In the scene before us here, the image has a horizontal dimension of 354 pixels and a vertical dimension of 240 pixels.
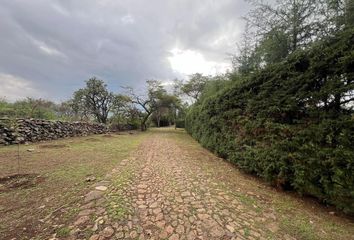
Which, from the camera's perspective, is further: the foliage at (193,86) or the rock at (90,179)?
the foliage at (193,86)

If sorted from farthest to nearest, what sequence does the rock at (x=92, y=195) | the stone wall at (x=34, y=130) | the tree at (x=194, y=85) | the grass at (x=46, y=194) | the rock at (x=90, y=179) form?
the tree at (x=194, y=85) < the stone wall at (x=34, y=130) < the rock at (x=90, y=179) < the rock at (x=92, y=195) < the grass at (x=46, y=194)

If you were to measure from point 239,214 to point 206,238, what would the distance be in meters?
0.89

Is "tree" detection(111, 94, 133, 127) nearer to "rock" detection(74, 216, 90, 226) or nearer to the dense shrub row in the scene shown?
the dense shrub row

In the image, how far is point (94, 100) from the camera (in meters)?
26.6

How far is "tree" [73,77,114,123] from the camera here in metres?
26.1

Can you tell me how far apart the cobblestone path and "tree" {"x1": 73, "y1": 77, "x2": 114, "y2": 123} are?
78.2 feet

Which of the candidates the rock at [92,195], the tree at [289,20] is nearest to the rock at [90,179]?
the rock at [92,195]

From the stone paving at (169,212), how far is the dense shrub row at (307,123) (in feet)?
3.24

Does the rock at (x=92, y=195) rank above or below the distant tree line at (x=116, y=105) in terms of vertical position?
below

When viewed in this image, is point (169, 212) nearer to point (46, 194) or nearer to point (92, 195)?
point (92, 195)

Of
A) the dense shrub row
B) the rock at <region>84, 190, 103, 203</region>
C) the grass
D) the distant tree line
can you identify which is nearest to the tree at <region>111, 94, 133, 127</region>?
the distant tree line

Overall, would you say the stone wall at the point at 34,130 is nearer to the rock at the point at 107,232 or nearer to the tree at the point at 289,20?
the rock at the point at 107,232

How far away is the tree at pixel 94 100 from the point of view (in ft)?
85.8

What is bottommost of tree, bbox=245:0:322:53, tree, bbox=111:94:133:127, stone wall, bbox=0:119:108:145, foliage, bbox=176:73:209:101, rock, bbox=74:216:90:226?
rock, bbox=74:216:90:226
